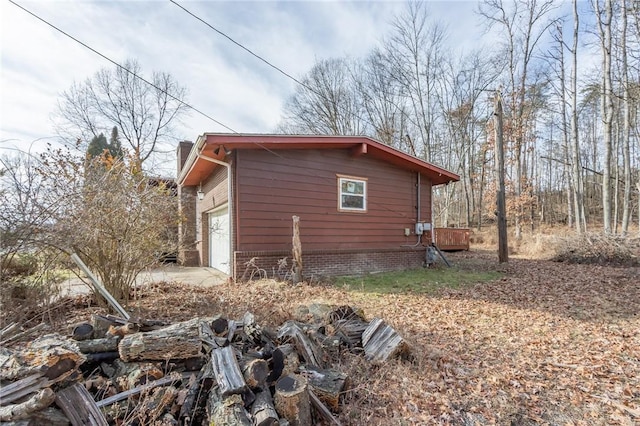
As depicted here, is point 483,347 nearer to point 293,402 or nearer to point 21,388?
point 293,402

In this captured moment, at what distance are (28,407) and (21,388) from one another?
0.53 feet

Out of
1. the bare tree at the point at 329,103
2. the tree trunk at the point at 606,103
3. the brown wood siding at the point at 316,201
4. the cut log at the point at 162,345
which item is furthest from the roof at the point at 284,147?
the bare tree at the point at 329,103

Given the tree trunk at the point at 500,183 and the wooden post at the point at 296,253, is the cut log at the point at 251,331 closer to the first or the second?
the wooden post at the point at 296,253

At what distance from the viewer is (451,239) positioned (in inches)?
613

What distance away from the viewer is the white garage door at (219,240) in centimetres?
864

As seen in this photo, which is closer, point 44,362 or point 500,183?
point 44,362

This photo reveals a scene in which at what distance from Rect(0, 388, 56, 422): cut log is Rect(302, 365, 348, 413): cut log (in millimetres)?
1666

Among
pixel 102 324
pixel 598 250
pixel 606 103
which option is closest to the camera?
pixel 102 324

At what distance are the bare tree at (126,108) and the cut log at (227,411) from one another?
824 inches

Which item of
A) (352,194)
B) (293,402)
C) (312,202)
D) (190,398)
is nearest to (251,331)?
(190,398)

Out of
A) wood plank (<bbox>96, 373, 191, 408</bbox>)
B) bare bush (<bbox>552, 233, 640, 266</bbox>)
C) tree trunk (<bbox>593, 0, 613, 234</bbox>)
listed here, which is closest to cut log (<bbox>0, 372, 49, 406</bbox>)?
wood plank (<bbox>96, 373, 191, 408</bbox>)

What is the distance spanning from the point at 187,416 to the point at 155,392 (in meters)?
0.28

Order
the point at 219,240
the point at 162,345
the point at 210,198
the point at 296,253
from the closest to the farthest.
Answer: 1. the point at 162,345
2. the point at 296,253
3. the point at 219,240
4. the point at 210,198

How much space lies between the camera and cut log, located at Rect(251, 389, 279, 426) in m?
1.92
